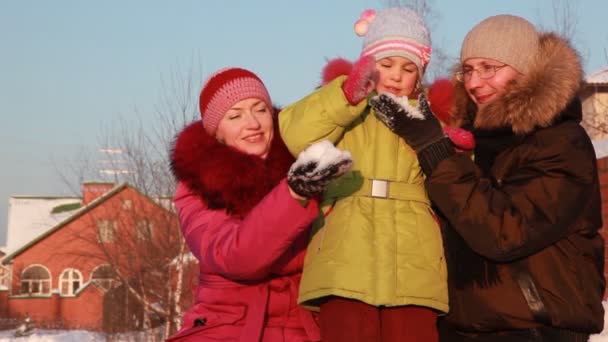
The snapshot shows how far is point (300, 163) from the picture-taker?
284cm

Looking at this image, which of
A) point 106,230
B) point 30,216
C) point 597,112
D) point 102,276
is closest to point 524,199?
point 597,112

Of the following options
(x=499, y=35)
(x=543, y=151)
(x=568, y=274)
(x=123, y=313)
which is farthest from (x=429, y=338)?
(x=123, y=313)

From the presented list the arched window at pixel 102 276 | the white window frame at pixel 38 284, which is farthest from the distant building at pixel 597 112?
the white window frame at pixel 38 284

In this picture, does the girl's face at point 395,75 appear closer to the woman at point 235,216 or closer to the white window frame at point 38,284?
the woman at point 235,216

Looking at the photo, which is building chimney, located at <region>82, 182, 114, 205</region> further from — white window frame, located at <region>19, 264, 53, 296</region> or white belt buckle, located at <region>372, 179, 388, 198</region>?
white belt buckle, located at <region>372, 179, 388, 198</region>

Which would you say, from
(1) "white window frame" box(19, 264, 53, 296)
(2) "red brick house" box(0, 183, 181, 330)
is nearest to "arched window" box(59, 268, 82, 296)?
(2) "red brick house" box(0, 183, 181, 330)

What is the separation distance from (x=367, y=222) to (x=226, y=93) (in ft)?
2.84

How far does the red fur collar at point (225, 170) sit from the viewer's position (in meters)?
3.51

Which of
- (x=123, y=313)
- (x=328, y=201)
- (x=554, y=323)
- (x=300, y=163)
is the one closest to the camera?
(x=300, y=163)

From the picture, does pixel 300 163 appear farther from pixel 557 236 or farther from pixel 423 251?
pixel 557 236

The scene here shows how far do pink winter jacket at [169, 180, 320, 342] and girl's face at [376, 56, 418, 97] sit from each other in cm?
63

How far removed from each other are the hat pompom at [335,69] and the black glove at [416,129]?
268 millimetres

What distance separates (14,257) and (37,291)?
7.59 feet

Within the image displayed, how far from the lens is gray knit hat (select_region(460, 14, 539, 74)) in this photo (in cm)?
345
